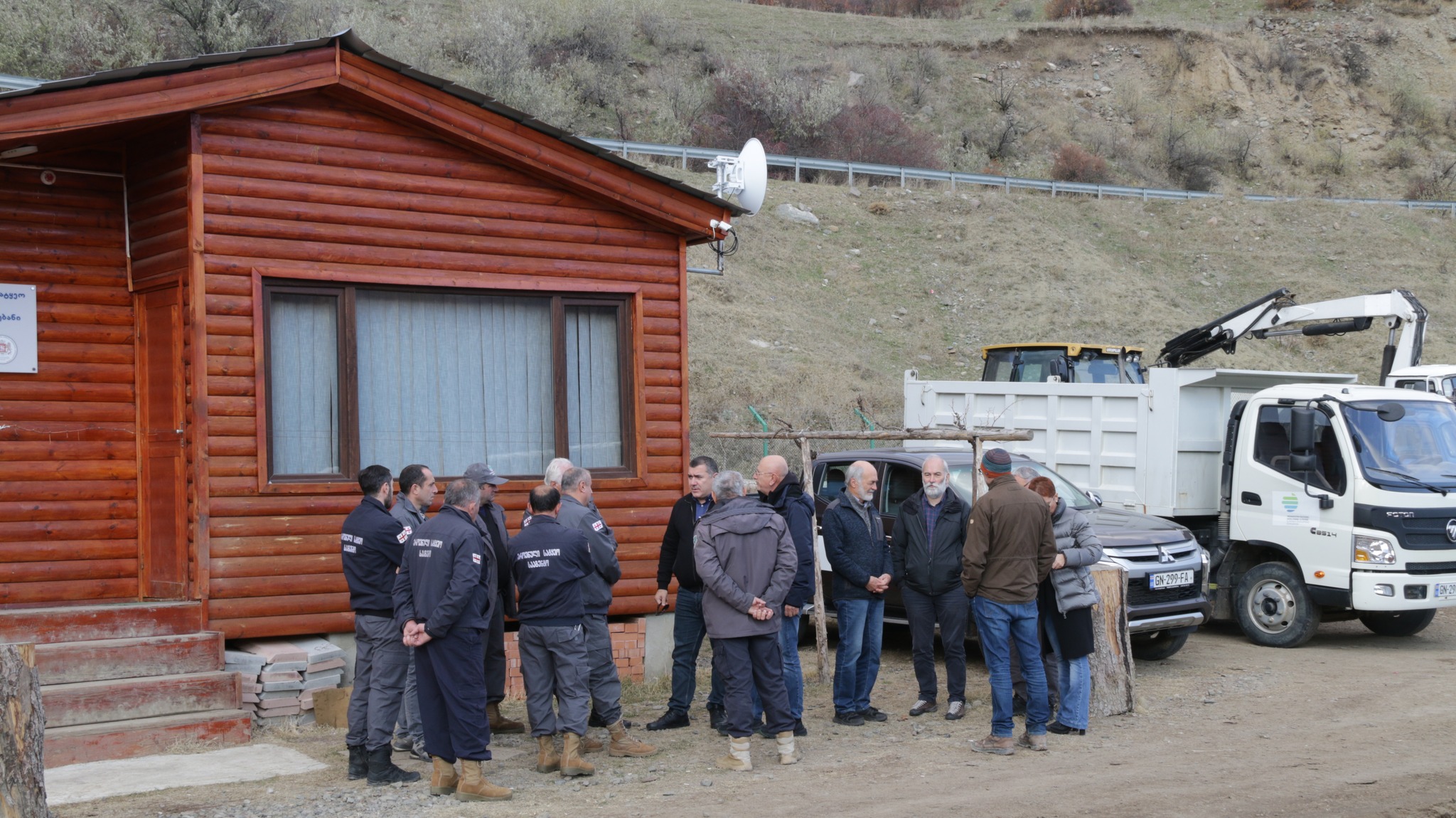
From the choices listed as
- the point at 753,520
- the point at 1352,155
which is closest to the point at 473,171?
the point at 753,520

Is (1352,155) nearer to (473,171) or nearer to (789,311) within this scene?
(789,311)

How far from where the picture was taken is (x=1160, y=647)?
1083 cm

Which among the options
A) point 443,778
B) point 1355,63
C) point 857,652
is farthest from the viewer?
point 1355,63

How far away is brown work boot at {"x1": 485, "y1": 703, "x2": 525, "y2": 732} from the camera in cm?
820

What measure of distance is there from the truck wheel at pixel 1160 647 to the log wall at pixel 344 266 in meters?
4.49

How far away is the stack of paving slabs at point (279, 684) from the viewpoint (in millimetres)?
7859

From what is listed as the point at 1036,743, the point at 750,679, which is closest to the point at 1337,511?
the point at 1036,743

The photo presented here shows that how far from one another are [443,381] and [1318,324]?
→ 40.4 ft

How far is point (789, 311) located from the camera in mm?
27531

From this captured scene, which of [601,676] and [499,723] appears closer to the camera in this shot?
[601,676]

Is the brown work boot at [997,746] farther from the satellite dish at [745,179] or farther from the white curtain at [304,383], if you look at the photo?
the satellite dish at [745,179]

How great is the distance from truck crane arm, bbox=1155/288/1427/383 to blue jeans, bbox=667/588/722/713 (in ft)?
31.8

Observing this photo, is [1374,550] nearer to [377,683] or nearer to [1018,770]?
[1018,770]

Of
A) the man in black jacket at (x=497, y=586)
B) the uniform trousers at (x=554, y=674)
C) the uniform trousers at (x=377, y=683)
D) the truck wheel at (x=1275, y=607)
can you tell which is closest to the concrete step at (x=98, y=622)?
the uniform trousers at (x=377, y=683)
